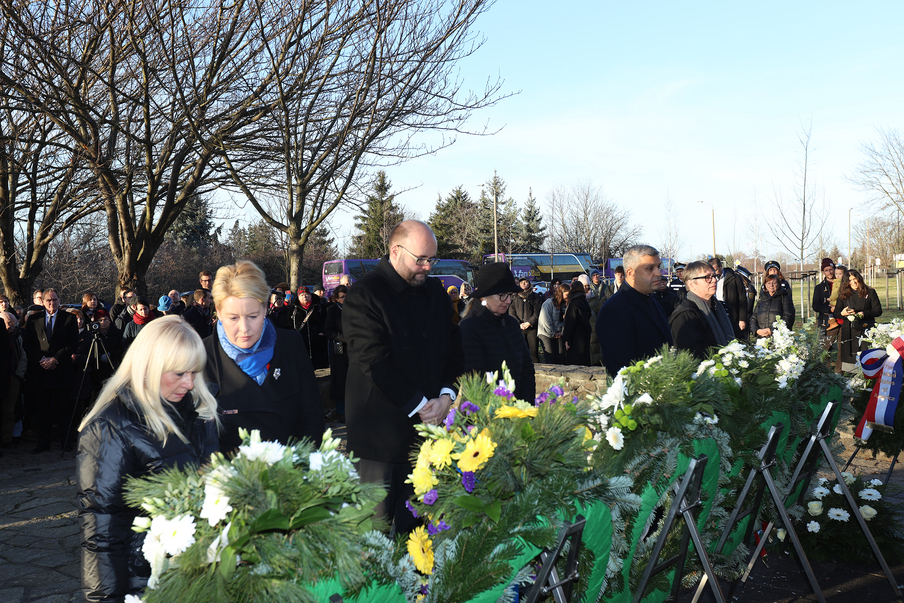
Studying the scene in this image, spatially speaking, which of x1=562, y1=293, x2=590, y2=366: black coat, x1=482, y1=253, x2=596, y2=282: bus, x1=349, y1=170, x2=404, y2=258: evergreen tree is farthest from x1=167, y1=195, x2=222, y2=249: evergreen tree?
x1=562, y1=293, x2=590, y2=366: black coat

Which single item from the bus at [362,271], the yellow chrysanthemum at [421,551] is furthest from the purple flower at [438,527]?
the bus at [362,271]

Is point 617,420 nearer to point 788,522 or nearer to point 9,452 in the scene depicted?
point 788,522

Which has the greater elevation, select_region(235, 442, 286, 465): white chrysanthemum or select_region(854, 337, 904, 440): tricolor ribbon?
select_region(235, 442, 286, 465): white chrysanthemum

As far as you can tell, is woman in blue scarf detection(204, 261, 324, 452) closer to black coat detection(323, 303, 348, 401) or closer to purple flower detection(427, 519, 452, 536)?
purple flower detection(427, 519, 452, 536)

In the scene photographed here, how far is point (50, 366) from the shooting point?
8.34 meters

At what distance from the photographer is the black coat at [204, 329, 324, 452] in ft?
9.71

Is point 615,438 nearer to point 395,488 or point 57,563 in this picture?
point 395,488

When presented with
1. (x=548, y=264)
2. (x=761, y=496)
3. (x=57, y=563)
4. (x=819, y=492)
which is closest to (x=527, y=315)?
(x=819, y=492)

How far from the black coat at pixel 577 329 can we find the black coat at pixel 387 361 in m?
7.89

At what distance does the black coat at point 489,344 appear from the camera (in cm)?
430

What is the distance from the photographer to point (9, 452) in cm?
841

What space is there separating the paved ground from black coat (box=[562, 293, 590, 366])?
4971 millimetres

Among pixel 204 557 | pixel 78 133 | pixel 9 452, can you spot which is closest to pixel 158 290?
pixel 78 133

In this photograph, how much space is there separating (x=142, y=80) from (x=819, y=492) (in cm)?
1102
